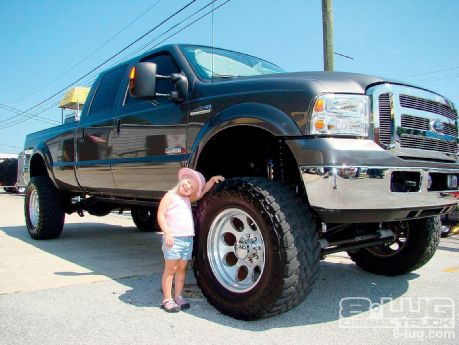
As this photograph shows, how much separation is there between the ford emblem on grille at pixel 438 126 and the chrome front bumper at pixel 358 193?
0.45 meters

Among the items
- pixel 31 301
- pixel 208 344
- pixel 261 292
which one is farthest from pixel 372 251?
pixel 31 301

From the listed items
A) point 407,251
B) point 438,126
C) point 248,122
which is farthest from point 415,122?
point 407,251

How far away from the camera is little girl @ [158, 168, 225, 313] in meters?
2.90

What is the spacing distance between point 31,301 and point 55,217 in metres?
2.82

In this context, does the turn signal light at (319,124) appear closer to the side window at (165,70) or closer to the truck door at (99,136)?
the side window at (165,70)

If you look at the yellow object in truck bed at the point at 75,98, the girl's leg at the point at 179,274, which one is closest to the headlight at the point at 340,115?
the girl's leg at the point at 179,274

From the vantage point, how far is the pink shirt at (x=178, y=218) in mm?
2920

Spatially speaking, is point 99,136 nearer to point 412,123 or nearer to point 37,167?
point 37,167

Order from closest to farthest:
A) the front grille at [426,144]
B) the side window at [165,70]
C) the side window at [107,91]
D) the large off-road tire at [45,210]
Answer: the front grille at [426,144], the side window at [165,70], the side window at [107,91], the large off-road tire at [45,210]

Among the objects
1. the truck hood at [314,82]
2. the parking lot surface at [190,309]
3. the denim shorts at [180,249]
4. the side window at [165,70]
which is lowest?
the parking lot surface at [190,309]

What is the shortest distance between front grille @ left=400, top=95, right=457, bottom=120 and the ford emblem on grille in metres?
0.08

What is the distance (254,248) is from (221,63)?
1762 millimetres

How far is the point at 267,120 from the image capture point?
266 cm

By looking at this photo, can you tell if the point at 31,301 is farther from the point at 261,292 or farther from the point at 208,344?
the point at 261,292
